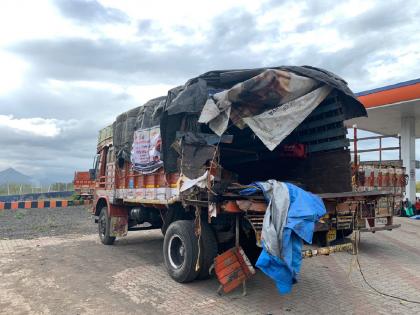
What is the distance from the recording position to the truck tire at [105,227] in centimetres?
955

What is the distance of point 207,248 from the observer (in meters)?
5.79

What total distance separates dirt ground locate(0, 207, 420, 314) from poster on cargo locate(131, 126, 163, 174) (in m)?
1.92

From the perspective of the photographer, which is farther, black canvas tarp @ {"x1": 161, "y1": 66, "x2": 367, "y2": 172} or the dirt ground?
black canvas tarp @ {"x1": 161, "y1": 66, "x2": 367, "y2": 172}

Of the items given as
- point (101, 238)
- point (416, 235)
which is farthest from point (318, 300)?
point (416, 235)

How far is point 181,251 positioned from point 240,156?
7.88ft

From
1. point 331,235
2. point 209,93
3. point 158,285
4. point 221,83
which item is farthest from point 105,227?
point 331,235

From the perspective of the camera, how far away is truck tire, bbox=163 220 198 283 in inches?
230

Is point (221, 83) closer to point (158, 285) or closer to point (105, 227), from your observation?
point (158, 285)

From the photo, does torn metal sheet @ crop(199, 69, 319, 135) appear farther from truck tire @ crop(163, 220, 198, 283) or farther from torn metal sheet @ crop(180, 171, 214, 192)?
truck tire @ crop(163, 220, 198, 283)

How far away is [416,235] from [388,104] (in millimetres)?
6355

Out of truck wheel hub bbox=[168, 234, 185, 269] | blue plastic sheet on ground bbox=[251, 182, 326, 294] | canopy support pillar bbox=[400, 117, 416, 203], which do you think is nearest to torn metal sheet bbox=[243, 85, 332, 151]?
blue plastic sheet on ground bbox=[251, 182, 326, 294]

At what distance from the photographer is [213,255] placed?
5844mm

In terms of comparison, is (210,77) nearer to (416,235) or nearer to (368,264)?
(368,264)

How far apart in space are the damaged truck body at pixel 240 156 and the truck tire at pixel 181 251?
2cm
